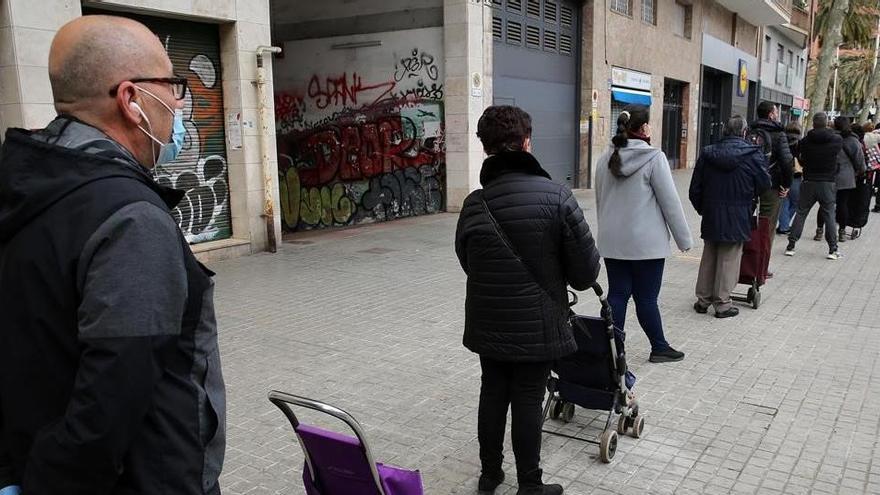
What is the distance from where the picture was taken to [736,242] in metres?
6.33

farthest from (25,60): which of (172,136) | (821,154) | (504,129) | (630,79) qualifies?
(630,79)

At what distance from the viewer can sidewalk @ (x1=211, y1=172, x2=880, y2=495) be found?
146 inches

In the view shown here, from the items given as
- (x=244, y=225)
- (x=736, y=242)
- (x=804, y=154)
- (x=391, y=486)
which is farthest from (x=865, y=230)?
(x=391, y=486)

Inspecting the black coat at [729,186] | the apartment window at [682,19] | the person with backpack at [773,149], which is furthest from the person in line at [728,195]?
the apartment window at [682,19]

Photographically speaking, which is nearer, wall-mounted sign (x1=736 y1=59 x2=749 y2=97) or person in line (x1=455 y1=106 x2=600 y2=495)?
person in line (x1=455 y1=106 x2=600 y2=495)

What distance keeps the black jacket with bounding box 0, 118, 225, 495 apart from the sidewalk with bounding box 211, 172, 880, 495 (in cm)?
205

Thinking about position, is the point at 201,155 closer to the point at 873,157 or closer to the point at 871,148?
the point at 873,157

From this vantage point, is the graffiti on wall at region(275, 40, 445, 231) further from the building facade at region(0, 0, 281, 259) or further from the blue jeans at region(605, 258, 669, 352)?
the blue jeans at region(605, 258, 669, 352)

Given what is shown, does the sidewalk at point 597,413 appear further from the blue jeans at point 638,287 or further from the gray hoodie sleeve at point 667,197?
the gray hoodie sleeve at point 667,197

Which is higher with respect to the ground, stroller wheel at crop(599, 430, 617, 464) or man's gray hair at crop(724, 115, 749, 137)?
man's gray hair at crop(724, 115, 749, 137)

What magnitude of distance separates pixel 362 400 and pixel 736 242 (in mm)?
3724

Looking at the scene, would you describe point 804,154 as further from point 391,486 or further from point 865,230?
point 391,486

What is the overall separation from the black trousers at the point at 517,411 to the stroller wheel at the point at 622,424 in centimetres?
90

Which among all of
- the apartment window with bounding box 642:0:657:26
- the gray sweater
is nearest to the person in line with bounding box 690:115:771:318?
the gray sweater
